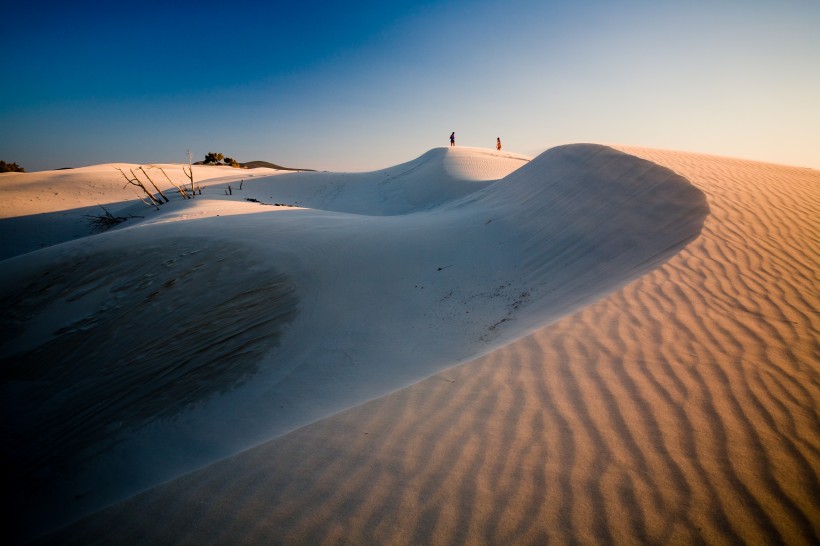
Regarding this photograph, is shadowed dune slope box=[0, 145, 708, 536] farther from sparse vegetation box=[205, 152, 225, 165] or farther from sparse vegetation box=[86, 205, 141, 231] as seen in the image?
sparse vegetation box=[205, 152, 225, 165]

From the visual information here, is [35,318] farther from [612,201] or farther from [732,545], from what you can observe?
[612,201]

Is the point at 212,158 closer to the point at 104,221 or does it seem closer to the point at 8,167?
the point at 8,167

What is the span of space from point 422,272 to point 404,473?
12.1 feet

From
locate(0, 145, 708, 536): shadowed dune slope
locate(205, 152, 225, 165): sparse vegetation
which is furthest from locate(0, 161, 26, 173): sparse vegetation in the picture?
locate(0, 145, 708, 536): shadowed dune slope

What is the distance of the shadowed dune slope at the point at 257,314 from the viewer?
308 cm

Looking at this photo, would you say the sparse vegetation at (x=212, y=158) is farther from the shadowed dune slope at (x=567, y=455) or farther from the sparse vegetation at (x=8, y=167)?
the shadowed dune slope at (x=567, y=455)

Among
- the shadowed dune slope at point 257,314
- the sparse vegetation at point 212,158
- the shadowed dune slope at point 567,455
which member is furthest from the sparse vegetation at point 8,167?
the shadowed dune slope at point 567,455

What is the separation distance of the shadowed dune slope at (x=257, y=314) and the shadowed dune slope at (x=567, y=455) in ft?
1.97

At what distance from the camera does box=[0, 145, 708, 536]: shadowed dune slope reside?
308 cm

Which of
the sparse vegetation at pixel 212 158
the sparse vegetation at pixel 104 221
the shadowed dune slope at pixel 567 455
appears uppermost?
the sparse vegetation at pixel 212 158

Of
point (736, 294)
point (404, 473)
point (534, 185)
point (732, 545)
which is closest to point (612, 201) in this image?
point (534, 185)

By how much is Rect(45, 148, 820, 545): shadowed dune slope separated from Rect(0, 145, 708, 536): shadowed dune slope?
600 mm

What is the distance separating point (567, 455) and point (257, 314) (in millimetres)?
3923

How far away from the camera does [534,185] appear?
7.76 metres
